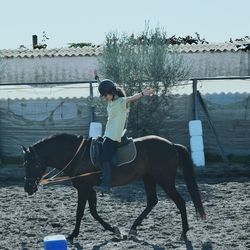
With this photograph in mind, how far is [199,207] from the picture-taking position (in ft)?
26.2

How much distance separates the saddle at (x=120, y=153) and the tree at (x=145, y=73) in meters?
6.08

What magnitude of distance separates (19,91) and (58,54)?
1062 cm

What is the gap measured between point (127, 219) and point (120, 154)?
134 cm

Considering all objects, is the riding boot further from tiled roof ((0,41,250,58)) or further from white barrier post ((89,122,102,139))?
tiled roof ((0,41,250,58))

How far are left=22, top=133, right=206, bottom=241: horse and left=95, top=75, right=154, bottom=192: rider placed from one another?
0.61ft

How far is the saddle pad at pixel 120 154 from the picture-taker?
797 centimetres

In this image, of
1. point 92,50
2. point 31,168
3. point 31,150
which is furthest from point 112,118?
point 92,50

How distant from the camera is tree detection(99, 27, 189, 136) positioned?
14.1m

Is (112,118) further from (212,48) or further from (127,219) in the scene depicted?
(212,48)

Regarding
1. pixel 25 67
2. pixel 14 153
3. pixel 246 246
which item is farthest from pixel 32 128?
pixel 25 67

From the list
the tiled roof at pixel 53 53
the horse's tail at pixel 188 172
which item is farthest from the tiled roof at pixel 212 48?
the horse's tail at pixel 188 172

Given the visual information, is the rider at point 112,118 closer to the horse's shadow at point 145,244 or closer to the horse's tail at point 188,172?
the horse's shadow at point 145,244

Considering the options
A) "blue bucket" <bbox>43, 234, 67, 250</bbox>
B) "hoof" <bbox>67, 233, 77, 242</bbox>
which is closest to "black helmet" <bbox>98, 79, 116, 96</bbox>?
"hoof" <bbox>67, 233, 77, 242</bbox>

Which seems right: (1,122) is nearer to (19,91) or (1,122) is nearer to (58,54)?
(19,91)
